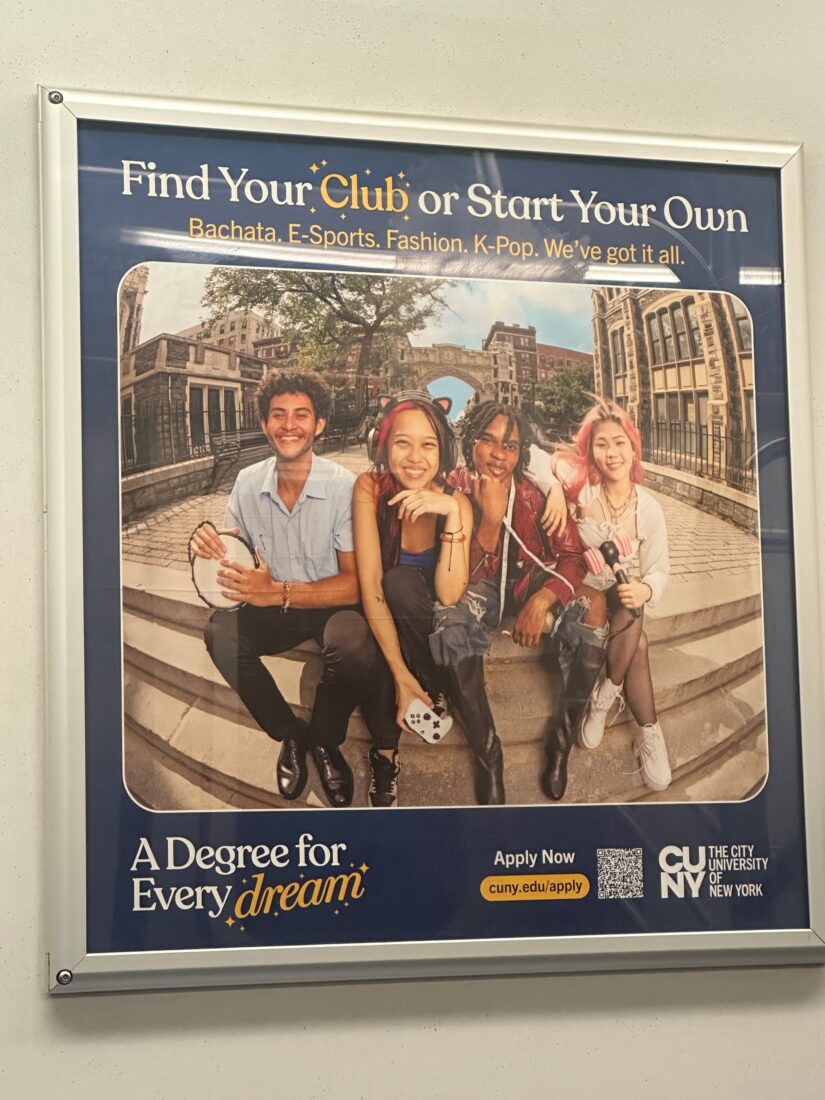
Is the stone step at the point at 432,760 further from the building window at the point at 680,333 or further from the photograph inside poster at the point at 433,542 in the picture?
the building window at the point at 680,333

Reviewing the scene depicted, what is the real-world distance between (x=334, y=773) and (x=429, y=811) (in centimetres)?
12

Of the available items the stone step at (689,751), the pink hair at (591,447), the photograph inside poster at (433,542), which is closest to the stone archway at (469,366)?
the photograph inside poster at (433,542)

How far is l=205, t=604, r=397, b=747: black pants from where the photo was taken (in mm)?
1180

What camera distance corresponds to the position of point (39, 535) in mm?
1185

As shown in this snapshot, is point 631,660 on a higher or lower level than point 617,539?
lower

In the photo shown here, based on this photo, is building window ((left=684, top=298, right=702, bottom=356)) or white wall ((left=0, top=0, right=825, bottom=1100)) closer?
white wall ((left=0, top=0, right=825, bottom=1100))

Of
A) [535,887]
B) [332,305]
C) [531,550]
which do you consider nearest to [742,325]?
[531,550]

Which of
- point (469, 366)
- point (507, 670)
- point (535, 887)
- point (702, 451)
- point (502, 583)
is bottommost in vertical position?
point (535, 887)

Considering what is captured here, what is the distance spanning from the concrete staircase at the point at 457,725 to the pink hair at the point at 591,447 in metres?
0.16

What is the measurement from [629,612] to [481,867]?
13.7 inches

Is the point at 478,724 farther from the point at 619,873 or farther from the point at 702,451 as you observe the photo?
the point at 702,451

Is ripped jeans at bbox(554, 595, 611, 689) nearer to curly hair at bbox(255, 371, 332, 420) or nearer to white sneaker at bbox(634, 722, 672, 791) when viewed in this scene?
white sneaker at bbox(634, 722, 672, 791)

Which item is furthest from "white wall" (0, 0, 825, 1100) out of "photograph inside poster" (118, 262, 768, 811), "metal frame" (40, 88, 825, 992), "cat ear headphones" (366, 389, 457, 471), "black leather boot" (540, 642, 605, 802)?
"cat ear headphones" (366, 389, 457, 471)

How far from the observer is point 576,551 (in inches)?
49.3
